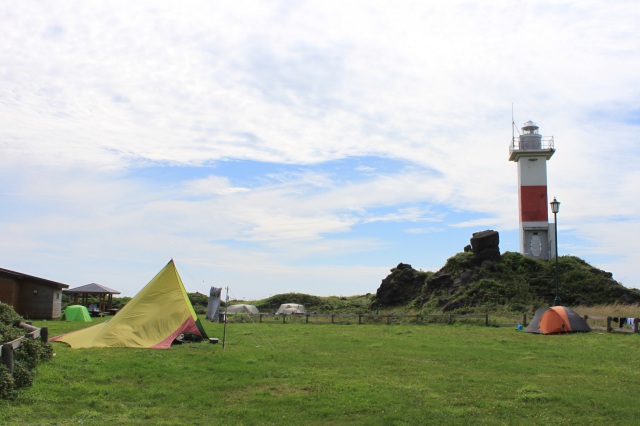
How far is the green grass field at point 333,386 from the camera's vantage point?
9.55m

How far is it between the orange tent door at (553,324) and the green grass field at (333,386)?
5951mm

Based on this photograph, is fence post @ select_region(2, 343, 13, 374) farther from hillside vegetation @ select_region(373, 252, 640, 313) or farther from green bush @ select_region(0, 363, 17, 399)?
hillside vegetation @ select_region(373, 252, 640, 313)

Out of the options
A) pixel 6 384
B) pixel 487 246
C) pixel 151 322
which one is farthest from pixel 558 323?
pixel 487 246

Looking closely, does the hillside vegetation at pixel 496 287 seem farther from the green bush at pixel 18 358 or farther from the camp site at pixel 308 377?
the green bush at pixel 18 358

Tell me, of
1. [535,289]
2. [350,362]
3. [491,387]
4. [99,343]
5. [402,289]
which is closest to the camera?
[491,387]

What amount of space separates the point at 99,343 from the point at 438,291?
32.7 meters

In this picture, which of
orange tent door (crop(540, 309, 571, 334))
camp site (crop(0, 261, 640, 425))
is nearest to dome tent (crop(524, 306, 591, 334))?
orange tent door (crop(540, 309, 571, 334))

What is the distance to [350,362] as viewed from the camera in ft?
51.9

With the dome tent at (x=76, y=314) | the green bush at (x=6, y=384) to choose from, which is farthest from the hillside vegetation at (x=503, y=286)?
the green bush at (x=6, y=384)

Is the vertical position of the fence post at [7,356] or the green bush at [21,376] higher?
the fence post at [7,356]

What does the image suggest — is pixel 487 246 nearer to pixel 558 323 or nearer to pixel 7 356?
pixel 558 323

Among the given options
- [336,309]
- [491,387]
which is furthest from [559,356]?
[336,309]

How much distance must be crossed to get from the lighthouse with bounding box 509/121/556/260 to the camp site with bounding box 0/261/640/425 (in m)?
24.8

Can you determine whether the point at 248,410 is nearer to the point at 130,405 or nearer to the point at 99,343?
the point at 130,405
